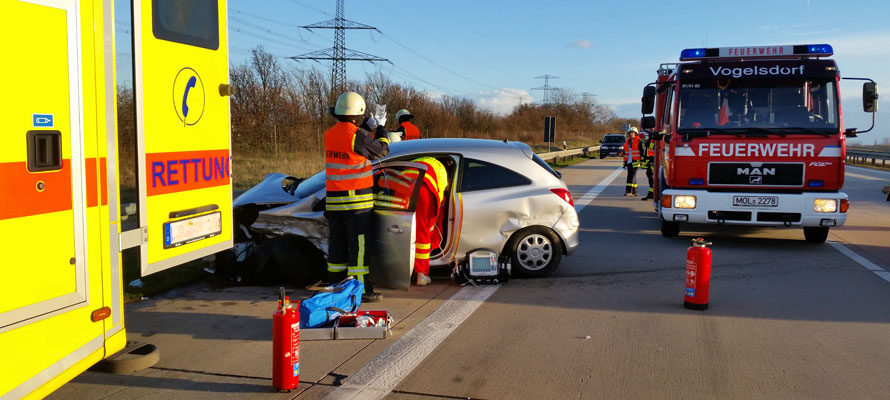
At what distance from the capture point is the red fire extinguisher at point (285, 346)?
414 centimetres

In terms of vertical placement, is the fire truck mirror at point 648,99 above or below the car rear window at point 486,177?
above

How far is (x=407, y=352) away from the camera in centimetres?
509

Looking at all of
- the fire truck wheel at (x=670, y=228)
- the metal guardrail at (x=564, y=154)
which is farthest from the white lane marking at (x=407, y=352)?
the metal guardrail at (x=564, y=154)

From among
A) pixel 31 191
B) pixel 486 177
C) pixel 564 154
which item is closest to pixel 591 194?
pixel 486 177

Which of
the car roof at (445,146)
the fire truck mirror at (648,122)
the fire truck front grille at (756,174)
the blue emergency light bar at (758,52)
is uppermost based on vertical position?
the blue emergency light bar at (758,52)

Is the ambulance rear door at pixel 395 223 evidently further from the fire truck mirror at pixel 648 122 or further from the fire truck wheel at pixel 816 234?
the fire truck wheel at pixel 816 234

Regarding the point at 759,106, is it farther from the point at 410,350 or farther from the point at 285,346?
the point at 285,346

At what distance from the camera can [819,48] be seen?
32.2ft

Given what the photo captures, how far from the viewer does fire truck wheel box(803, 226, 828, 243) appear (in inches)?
403

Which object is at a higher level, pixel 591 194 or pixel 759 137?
pixel 759 137

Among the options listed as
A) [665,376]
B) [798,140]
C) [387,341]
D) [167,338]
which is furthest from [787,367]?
[798,140]

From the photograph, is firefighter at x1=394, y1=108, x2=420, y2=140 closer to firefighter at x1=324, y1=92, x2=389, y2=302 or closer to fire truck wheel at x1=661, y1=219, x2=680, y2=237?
fire truck wheel at x1=661, y1=219, x2=680, y2=237

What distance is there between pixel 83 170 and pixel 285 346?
147cm

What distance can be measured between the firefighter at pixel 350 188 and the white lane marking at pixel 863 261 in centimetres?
574
